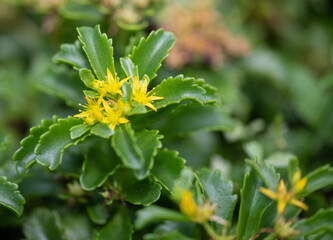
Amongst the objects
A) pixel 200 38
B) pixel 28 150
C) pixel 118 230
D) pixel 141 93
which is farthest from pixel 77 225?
pixel 200 38

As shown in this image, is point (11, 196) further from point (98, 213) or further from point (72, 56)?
point (72, 56)

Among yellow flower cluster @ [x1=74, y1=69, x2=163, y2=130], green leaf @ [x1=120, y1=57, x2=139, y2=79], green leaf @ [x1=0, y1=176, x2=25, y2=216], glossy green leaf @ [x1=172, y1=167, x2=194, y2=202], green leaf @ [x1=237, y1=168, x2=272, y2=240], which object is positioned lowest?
green leaf @ [x1=237, y1=168, x2=272, y2=240]

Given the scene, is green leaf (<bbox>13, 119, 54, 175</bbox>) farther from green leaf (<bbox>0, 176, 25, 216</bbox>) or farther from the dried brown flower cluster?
the dried brown flower cluster

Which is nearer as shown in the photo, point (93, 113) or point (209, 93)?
point (93, 113)

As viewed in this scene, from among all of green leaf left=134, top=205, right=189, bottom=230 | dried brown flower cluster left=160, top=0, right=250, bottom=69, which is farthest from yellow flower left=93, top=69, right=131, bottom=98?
dried brown flower cluster left=160, top=0, right=250, bottom=69

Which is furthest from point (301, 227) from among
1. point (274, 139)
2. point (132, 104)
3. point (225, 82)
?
point (225, 82)

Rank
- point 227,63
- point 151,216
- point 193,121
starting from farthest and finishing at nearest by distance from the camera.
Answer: point 227,63, point 193,121, point 151,216
